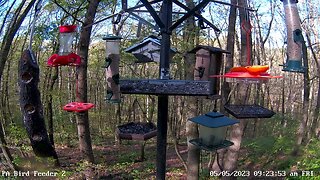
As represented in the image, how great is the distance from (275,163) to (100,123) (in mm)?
11652

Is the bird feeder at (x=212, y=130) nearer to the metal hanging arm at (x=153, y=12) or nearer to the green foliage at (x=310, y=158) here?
the metal hanging arm at (x=153, y=12)

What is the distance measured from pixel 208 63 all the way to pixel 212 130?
934 millimetres

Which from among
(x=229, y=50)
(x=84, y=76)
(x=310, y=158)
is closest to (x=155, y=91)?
(x=84, y=76)

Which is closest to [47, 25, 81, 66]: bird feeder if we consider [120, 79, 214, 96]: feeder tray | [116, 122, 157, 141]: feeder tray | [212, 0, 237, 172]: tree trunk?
[116, 122, 157, 141]: feeder tray

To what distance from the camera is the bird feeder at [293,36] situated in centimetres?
226

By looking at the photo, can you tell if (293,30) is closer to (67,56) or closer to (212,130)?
(212,130)

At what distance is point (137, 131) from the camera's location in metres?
2.85

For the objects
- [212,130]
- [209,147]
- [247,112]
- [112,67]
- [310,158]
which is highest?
[112,67]

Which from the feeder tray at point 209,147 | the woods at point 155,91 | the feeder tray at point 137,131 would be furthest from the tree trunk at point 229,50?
the feeder tray at point 209,147

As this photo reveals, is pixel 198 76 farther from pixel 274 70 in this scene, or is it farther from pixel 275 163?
pixel 274 70

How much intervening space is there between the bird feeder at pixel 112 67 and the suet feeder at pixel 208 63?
935 mm

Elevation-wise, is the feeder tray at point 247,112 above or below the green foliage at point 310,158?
above

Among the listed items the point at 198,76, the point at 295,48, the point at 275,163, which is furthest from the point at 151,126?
the point at 275,163

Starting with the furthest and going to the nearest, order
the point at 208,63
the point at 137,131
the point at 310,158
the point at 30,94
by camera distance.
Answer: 1. the point at 310,158
2. the point at 208,63
3. the point at 137,131
4. the point at 30,94
